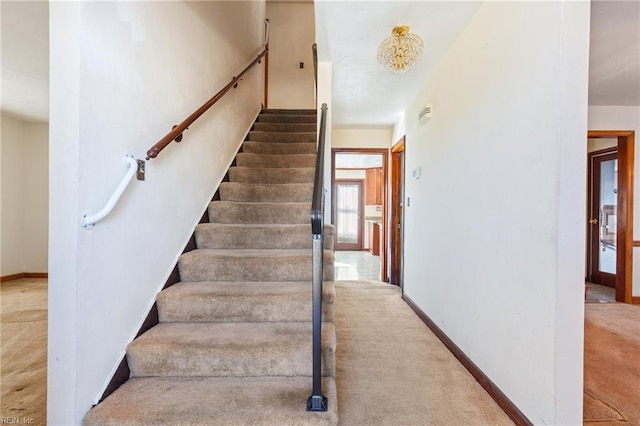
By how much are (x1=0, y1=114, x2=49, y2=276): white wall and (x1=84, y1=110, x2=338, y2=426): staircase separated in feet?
13.0

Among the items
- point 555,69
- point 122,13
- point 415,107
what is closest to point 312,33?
point 415,107

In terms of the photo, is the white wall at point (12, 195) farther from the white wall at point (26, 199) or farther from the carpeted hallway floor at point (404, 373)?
the carpeted hallway floor at point (404, 373)

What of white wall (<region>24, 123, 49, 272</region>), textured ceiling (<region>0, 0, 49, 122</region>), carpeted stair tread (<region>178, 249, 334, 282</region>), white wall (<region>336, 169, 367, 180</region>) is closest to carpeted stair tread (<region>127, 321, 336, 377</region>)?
carpeted stair tread (<region>178, 249, 334, 282</region>)

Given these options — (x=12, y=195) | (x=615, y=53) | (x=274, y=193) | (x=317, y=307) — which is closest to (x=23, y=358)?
(x=274, y=193)

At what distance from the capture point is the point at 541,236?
133cm

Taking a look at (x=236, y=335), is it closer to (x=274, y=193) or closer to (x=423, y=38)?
(x=274, y=193)

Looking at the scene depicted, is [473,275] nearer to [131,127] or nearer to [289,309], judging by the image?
[289,309]

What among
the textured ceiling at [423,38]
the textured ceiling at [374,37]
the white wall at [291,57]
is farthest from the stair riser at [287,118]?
the white wall at [291,57]

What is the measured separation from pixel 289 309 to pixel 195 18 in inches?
84.8

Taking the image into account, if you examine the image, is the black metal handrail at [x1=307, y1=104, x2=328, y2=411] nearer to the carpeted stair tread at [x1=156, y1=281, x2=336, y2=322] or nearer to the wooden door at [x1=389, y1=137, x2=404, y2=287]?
the carpeted stair tread at [x1=156, y1=281, x2=336, y2=322]

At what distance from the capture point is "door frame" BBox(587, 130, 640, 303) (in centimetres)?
362

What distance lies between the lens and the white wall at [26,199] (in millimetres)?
4340

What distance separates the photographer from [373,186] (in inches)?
349

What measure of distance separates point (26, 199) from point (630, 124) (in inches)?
327
